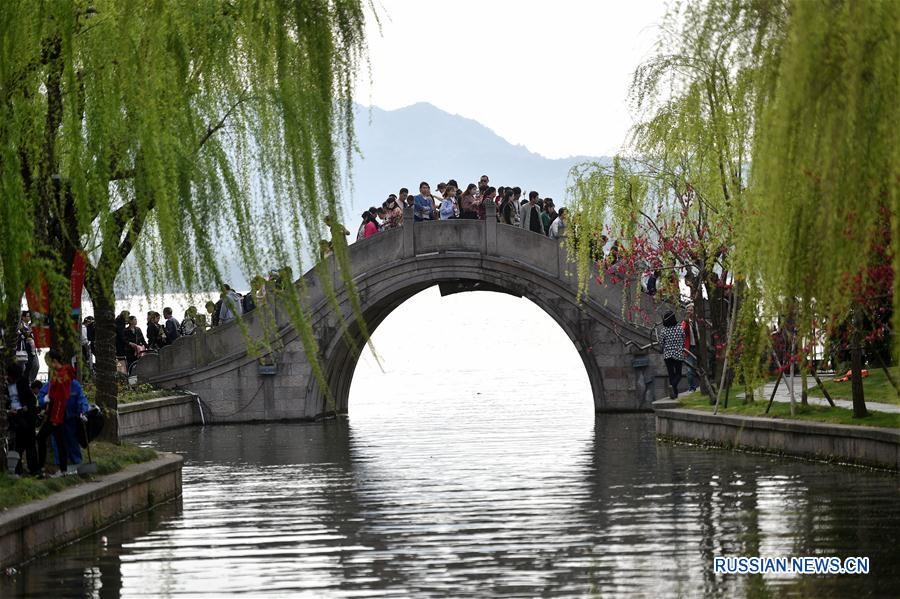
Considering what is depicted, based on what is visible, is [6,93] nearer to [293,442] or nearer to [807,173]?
[807,173]

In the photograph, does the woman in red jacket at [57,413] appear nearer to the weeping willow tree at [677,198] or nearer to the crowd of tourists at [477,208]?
the weeping willow tree at [677,198]

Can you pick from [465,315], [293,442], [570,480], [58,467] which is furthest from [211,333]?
[465,315]

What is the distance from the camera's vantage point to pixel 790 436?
2042cm

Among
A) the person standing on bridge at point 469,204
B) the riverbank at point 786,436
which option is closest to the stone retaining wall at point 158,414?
the person standing on bridge at point 469,204

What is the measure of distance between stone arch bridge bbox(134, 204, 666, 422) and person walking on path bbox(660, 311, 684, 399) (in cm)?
312

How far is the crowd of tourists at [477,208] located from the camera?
110 feet

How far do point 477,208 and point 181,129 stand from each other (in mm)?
19794

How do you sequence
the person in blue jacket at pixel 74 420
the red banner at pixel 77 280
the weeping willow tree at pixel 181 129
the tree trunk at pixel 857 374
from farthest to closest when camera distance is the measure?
the tree trunk at pixel 857 374, the red banner at pixel 77 280, the person in blue jacket at pixel 74 420, the weeping willow tree at pixel 181 129

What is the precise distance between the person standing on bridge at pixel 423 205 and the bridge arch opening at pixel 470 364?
10.2 ft

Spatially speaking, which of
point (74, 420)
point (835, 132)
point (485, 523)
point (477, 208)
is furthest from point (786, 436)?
point (477, 208)

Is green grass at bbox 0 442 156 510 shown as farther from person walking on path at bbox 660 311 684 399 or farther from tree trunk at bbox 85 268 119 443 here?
person walking on path at bbox 660 311 684 399

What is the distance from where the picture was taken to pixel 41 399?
56.2ft

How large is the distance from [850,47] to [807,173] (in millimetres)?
895

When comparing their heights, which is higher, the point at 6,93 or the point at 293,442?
the point at 6,93
